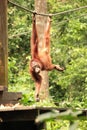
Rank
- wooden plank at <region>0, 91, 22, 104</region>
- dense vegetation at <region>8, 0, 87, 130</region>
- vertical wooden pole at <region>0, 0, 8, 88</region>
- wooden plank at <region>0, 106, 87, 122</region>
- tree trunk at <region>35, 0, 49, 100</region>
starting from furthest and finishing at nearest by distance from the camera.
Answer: dense vegetation at <region>8, 0, 87, 130</region>, tree trunk at <region>35, 0, 49, 100</region>, vertical wooden pole at <region>0, 0, 8, 88</region>, wooden plank at <region>0, 91, 22, 104</region>, wooden plank at <region>0, 106, 87, 122</region>

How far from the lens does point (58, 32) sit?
38.5ft

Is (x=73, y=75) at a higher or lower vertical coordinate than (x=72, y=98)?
higher

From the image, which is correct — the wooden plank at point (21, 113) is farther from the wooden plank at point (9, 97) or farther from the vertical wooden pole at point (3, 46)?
the vertical wooden pole at point (3, 46)

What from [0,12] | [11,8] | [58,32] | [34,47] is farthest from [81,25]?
[0,12]

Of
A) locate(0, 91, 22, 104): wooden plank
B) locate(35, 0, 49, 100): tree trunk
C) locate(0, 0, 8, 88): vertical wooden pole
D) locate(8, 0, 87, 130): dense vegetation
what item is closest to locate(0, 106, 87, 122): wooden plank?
locate(0, 91, 22, 104): wooden plank

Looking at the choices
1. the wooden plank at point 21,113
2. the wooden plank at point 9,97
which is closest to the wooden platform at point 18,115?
the wooden plank at point 21,113

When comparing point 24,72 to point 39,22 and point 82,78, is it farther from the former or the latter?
point 39,22

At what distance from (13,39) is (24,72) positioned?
912 millimetres

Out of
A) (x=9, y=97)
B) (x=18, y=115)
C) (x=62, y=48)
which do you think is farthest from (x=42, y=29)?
(x=18, y=115)

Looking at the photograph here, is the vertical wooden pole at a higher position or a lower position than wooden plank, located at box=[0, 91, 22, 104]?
higher

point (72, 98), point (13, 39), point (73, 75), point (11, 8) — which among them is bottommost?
point (72, 98)

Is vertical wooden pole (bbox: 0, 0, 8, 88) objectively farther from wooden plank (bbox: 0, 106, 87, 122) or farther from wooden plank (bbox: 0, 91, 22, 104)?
wooden plank (bbox: 0, 106, 87, 122)

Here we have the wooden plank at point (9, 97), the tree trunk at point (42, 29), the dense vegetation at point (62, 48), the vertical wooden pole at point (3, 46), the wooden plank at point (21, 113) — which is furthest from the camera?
the dense vegetation at point (62, 48)

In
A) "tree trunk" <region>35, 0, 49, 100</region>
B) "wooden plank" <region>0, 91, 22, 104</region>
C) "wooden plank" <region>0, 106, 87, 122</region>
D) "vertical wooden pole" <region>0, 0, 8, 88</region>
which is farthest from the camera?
"tree trunk" <region>35, 0, 49, 100</region>
